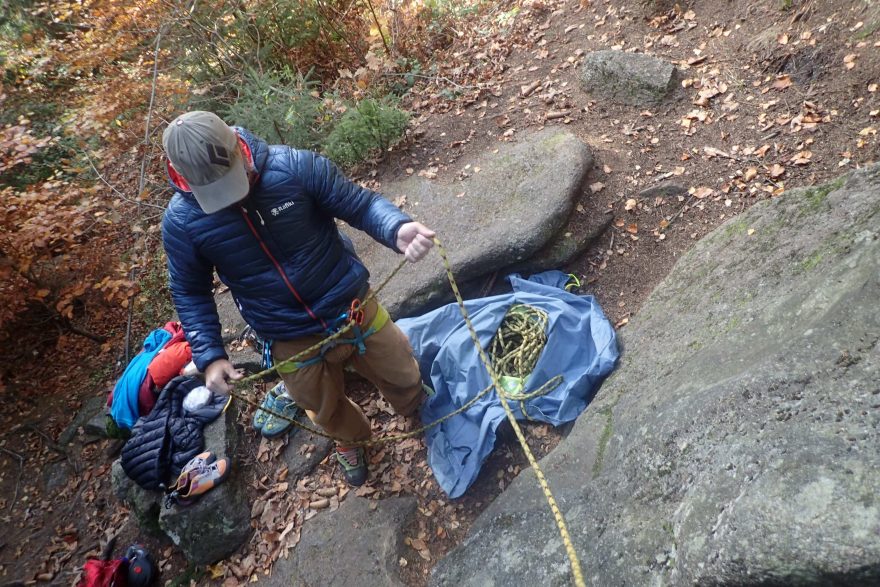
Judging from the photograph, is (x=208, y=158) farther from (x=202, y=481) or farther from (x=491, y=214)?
(x=491, y=214)

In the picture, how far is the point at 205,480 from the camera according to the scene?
3.90 metres

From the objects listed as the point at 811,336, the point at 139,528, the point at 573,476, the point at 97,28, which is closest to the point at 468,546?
the point at 573,476

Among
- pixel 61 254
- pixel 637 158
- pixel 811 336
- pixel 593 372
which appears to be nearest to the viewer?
pixel 811 336

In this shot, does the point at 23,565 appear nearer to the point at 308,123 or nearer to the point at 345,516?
the point at 345,516

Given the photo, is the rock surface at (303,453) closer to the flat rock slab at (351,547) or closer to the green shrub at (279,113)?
the flat rock slab at (351,547)

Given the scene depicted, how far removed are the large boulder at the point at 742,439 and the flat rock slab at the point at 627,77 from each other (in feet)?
7.27

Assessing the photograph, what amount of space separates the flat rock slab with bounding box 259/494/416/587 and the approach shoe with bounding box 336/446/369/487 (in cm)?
13

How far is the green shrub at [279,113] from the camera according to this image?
6238 mm

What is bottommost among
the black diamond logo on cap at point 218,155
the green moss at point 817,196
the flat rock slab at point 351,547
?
the flat rock slab at point 351,547

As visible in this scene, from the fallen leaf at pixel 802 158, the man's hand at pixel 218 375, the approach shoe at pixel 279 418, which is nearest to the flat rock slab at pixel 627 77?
the fallen leaf at pixel 802 158

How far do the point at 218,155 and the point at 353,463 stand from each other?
8.24 feet

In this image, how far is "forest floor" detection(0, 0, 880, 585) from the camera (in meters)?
4.01

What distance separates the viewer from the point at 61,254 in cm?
618

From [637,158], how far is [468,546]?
382cm
